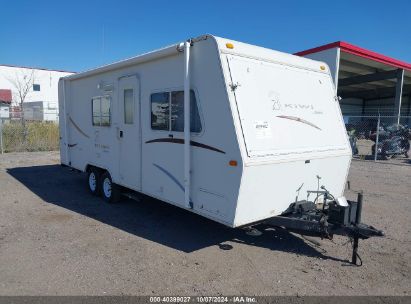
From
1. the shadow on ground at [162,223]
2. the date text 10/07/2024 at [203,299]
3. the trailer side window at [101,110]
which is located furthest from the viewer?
the trailer side window at [101,110]

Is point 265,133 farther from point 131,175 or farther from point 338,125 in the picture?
point 131,175

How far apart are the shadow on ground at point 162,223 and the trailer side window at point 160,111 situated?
1.63 metres

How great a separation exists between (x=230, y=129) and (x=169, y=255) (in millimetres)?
1866

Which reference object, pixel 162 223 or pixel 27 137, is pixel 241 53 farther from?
pixel 27 137

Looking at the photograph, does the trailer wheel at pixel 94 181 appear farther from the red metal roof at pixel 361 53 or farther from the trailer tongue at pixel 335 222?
the red metal roof at pixel 361 53

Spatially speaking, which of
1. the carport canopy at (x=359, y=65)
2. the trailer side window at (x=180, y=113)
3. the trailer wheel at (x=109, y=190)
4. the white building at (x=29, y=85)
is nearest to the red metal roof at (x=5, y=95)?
the white building at (x=29, y=85)

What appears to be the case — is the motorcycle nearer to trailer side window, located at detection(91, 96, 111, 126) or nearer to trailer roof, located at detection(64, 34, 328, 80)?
trailer roof, located at detection(64, 34, 328, 80)

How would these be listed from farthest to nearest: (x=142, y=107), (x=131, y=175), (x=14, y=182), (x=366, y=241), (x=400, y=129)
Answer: (x=400, y=129), (x=14, y=182), (x=131, y=175), (x=142, y=107), (x=366, y=241)

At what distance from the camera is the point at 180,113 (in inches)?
192

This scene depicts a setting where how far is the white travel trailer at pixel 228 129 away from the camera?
4.18 metres

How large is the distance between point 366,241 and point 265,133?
2379 millimetres

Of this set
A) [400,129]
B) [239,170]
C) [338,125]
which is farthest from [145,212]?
[400,129]

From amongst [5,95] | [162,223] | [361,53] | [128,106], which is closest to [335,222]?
[162,223]

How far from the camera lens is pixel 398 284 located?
3.86m
